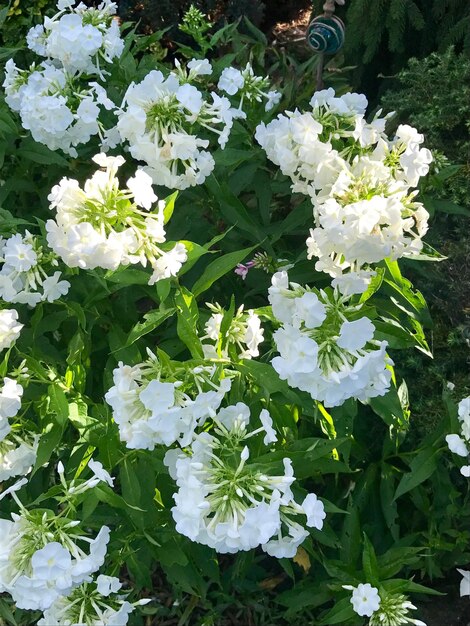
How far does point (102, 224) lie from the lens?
1.51 metres

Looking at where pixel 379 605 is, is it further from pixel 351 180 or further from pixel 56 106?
pixel 56 106

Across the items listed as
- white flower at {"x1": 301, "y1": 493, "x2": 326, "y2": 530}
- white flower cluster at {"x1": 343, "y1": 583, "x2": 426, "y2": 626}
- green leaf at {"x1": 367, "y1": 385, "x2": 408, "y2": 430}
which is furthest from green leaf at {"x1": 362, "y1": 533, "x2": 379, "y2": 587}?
white flower at {"x1": 301, "y1": 493, "x2": 326, "y2": 530}

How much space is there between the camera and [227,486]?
141cm

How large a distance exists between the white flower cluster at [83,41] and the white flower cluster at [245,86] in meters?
0.34

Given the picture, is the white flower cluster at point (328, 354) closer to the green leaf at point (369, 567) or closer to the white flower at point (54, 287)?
the green leaf at point (369, 567)

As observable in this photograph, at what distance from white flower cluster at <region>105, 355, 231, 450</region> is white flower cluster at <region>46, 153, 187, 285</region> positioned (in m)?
0.25

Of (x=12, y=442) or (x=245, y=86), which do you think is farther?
(x=245, y=86)

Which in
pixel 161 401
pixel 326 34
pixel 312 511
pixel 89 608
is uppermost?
pixel 326 34

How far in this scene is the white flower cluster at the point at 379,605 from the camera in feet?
5.73

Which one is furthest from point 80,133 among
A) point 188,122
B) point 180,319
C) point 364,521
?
point 364,521

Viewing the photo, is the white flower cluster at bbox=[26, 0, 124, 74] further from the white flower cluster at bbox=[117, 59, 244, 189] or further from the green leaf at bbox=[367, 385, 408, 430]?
the green leaf at bbox=[367, 385, 408, 430]

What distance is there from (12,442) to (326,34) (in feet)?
5.12

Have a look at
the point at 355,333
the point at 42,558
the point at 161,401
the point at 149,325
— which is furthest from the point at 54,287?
the point at 355,333

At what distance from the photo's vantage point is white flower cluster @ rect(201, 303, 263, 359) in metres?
1.70
